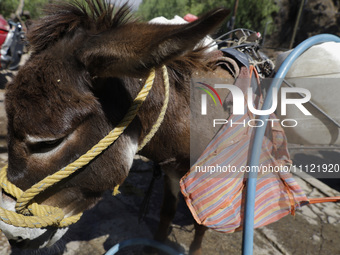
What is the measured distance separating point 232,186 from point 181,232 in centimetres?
139

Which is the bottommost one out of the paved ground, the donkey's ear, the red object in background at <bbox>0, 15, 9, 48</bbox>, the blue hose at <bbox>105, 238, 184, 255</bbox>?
the paved ground

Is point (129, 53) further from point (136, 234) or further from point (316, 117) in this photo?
point (136, 234)

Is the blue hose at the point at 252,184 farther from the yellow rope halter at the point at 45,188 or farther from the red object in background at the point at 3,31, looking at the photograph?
the red object in background at the point at 3,31

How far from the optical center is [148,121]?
4.17 feet

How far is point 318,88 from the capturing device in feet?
5.02

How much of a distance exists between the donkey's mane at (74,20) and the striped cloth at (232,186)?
0.81m

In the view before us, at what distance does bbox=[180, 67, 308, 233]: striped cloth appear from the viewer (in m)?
1.30

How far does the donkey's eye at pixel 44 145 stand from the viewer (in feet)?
3.42

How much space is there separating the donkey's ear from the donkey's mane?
0.17m

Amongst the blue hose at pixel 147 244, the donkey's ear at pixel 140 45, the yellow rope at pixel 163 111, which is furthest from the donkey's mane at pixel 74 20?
the blue hose at pixel 147 244

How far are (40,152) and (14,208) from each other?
1.01ft

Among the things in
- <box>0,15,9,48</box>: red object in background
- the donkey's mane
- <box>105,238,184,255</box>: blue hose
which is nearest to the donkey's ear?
the donkey's mane

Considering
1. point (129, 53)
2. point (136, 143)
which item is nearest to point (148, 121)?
point (136, 143)

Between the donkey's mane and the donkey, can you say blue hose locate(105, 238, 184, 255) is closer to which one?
the donkey
